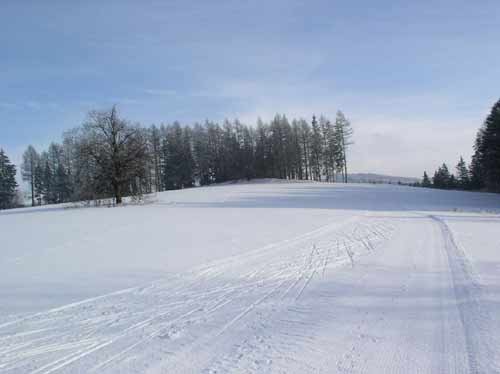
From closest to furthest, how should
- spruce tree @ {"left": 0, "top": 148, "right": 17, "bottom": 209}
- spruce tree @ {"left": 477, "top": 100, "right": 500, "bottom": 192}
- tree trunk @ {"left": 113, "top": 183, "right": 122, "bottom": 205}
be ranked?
tree trunk @ {"left": 113, "top": 183, "right": 122, "bottom": 205}
spruce tree @ {"left": 477, "top": 100, "right": 500, "bottom": 192}
spruce tree @ {"left": 0, "top": 148, "right": 17, "bottom": 209}

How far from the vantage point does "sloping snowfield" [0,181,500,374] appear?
3371mm

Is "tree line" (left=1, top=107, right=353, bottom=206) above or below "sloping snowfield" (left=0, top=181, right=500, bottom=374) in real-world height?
above

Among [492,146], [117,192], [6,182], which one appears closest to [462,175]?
[492,146]

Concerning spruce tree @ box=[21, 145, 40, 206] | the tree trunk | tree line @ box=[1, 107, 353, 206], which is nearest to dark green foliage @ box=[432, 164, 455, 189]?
tree line @ box=[1, 107, 353, 206]

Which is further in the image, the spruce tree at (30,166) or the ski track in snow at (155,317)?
the spruce tree at (30,166)

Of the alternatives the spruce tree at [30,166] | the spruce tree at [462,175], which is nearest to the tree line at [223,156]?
the spruce tree at [30,166]

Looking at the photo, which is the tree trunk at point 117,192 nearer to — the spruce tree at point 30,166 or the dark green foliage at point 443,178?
the spruce tree at point 30,166

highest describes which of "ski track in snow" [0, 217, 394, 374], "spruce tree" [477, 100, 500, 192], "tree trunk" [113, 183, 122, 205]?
"spruce tree" [477, 100, 500, 192]

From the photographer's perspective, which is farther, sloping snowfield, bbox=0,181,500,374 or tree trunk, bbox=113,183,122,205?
tree trunk, bbox=113,183,122,205

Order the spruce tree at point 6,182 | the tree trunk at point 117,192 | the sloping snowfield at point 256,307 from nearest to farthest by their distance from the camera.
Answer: the sloping snowfield at point 256,307 < the tree trunk at point 117,192 < the spruce tree at point 6,182

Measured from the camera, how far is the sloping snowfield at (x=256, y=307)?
11.1 feet

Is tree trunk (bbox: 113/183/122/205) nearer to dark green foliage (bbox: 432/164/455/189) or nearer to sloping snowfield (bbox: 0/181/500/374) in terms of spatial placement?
sloping snowfield (bbox: 0/181/500/374)

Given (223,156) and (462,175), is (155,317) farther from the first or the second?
(462,175)

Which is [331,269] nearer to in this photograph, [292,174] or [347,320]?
[347,320]
